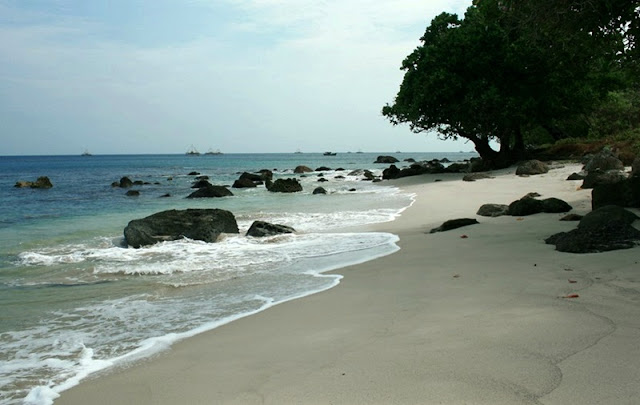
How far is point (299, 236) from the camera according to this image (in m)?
10.8

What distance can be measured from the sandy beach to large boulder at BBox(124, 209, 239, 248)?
221 inches

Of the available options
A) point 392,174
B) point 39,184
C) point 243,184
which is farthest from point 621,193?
point 39,184

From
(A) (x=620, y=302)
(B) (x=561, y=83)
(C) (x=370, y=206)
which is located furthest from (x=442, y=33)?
(A) (x=620, y=302)

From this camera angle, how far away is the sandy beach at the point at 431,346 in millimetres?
2865

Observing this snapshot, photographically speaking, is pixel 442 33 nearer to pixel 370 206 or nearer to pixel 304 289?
pixel 370 206

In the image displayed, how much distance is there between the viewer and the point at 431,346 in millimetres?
3492

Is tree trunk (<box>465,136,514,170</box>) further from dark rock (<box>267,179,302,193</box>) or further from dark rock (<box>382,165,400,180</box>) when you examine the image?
dark rock (<box>267,179,302,193</box>)

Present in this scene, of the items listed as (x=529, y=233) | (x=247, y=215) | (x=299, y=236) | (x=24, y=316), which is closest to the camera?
(x=24, y=316)

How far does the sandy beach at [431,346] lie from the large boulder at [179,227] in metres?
5.61

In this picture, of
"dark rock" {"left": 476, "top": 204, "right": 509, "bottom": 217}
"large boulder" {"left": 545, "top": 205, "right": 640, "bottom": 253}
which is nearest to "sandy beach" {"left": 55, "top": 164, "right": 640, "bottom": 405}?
"large boulder" {"left": 545, "top": 205, "right": 640, "bottom": 253}

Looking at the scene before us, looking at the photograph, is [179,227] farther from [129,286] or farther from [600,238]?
[600,238]

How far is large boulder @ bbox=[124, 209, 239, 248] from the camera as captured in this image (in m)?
10.8

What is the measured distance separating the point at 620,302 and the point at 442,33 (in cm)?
2748

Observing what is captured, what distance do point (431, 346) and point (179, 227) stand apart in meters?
8.93
